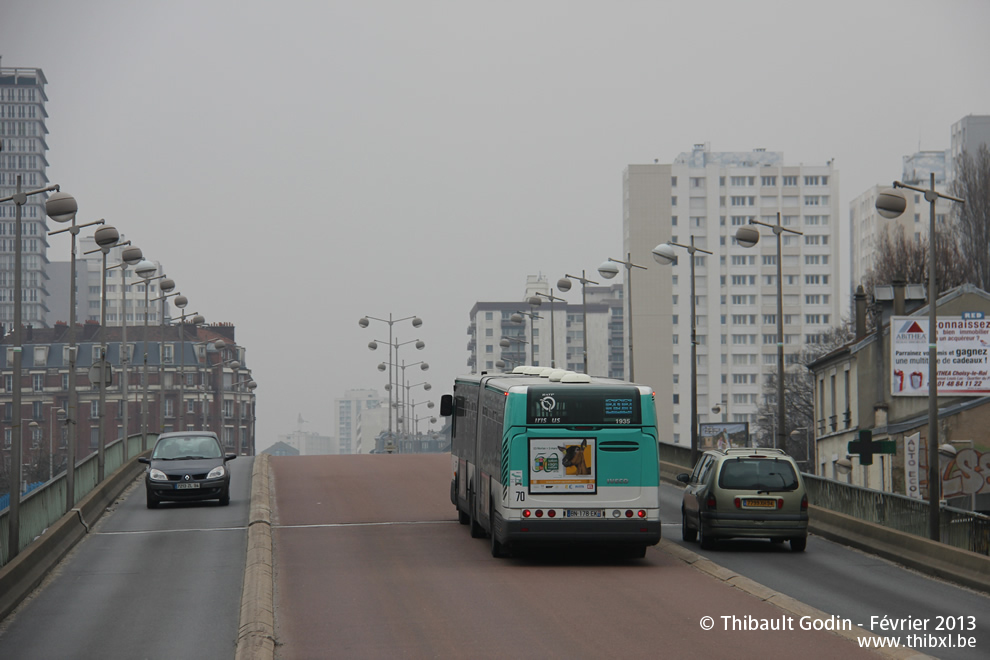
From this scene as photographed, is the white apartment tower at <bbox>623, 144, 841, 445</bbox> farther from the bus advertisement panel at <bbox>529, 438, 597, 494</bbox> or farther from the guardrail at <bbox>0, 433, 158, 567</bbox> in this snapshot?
the bus advertisement panel at <bbox>529, 438, 597, 494</bbox>

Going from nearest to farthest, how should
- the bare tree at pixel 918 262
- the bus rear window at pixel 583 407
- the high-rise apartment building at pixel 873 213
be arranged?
the bus rear window at pixel 583 407 < the bare tree at pixel 918 262 < the high-rise apartment building at pixel 873 213

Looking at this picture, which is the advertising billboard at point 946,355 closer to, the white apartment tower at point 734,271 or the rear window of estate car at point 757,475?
the rear window of estate car at point 757,475

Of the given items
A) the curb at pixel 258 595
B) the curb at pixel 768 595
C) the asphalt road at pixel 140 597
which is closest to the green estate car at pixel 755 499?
the curb at pixel 768 595

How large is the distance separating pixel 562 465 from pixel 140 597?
6437 millimetres

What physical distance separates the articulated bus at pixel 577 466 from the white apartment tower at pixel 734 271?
139 m

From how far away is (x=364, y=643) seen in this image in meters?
12.9

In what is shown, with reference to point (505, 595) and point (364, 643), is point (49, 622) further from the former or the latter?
point (505, 595)

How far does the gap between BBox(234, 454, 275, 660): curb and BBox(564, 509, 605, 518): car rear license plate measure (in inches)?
176

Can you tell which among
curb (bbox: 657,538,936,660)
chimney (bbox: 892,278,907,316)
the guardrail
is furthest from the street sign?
chimney (bbox: 892,278,907,316)

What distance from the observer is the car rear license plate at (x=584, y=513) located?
760 inches

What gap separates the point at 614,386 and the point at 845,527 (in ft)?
21.5

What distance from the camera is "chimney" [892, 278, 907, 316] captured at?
50.3 meters

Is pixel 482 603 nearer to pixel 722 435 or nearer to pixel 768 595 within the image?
pixel 768 595

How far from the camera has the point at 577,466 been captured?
19500mm
